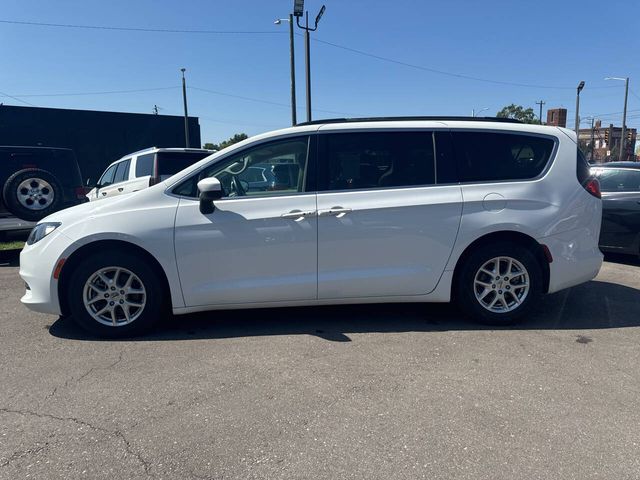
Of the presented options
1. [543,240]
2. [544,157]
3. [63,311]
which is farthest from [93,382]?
[544,157]

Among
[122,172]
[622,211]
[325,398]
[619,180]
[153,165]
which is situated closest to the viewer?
[325,398]

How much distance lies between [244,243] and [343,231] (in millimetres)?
866

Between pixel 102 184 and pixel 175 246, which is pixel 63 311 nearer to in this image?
pixel 175 246

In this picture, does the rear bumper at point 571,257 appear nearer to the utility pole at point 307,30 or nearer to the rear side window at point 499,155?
the rear side window at point 499,155

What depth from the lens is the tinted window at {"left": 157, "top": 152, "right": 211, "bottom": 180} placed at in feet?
27.9

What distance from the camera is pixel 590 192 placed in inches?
177

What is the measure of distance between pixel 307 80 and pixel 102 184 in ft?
27.7

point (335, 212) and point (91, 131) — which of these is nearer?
point (335, 212)

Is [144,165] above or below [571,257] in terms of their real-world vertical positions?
above

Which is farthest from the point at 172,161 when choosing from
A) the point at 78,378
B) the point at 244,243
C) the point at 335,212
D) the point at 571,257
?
the point at 571,257

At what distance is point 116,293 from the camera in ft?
13.5

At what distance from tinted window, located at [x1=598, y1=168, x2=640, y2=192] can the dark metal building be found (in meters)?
18.1

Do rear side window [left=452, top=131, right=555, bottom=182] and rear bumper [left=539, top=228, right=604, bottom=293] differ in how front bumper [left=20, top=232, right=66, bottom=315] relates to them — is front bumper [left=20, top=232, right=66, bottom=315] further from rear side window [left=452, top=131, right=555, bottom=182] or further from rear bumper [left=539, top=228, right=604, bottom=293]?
rear bumper [left=539, top=228, right=604, bottom=293]

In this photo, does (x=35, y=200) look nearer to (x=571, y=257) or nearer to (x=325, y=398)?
(x=325, y=398)
